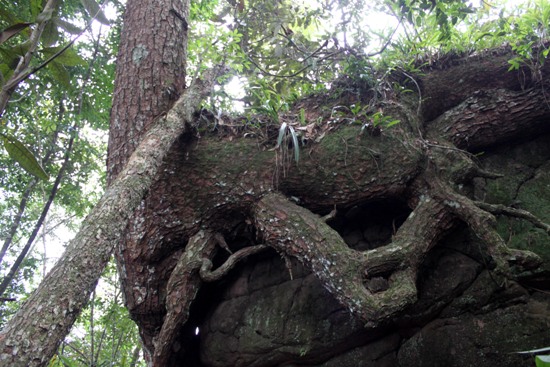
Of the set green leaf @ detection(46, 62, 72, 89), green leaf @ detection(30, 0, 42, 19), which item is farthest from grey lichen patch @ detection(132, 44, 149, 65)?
green leaf @ detection(30, 0, 42, 19)

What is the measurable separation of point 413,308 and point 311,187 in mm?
1287

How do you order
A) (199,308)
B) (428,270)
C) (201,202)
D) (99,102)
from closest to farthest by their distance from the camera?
1. (428,270)
2. (201,202)
3. (199,308)
4. (99,102)

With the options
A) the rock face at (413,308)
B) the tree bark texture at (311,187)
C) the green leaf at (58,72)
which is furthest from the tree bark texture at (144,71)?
the green leaf at (58,72)

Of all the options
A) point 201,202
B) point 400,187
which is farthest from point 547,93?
point 201,202

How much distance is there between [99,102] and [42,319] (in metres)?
5.38

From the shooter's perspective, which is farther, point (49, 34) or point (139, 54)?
point (139, 54)

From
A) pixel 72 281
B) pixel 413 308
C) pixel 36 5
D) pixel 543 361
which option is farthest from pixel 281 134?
pixel 543 361

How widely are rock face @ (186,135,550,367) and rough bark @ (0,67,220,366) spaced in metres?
1.50

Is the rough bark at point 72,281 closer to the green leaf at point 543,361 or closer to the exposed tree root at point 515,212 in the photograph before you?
the green leaf at point 543,361

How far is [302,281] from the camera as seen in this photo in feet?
12.6

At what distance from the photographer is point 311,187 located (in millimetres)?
3646

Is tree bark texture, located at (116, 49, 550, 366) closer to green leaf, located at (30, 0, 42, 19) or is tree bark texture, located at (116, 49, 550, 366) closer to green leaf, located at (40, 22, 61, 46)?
green leaf, located at (40, 22, 61, 46)

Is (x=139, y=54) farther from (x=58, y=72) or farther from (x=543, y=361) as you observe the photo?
(x=543, y=361)

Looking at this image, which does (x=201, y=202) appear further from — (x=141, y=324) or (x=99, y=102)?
(x=99, y=102)
